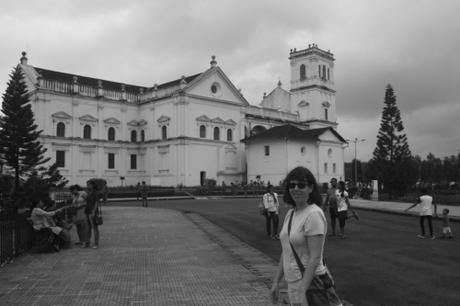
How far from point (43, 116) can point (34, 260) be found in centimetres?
4782

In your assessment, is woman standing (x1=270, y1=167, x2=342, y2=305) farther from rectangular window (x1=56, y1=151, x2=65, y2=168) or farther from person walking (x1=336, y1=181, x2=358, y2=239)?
rectangular window (x1=56, y1=151, x2=65, y2=168)

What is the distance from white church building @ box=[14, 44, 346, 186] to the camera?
186 ft

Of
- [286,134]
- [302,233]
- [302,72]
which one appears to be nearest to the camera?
[302,233]

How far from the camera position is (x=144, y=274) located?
880 cm

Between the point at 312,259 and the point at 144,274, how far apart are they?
19.3ft

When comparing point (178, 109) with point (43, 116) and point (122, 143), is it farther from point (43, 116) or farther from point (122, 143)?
point (43, 116)

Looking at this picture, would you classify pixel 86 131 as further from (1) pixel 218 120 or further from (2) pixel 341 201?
(2) pixel 341 201

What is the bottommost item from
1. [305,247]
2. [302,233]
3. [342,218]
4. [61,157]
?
[342,218]

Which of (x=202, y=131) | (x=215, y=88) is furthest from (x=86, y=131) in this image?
(x=215, y=88)

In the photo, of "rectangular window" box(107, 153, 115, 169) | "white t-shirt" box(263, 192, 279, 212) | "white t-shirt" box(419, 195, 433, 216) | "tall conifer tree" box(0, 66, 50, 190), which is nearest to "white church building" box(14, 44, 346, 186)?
"rectangular window" box(107, 153, 115, 169)

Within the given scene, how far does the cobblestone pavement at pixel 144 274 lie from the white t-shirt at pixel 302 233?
3154mm

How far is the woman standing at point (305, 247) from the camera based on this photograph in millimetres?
3637

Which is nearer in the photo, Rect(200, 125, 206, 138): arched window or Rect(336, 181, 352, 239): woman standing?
Rect(336, 181, 352, 239): woman standing

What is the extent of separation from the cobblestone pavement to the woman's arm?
11.0 feet
